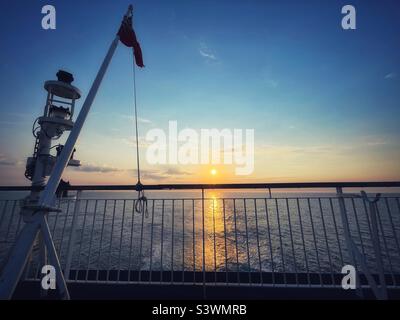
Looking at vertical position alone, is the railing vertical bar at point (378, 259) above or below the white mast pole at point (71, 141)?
below

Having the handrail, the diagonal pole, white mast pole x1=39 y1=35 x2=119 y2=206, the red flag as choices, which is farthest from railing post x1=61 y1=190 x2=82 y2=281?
the red flag

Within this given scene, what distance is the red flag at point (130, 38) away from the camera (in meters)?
3.29

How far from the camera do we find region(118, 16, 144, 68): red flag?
3292mm

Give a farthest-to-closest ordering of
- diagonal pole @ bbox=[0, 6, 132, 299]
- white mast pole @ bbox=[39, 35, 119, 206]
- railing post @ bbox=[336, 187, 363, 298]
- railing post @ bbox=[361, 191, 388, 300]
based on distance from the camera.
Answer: railing post @ bbox=[336, 187, 363, 298] < railing post @ bbox=[361, 191, 388, 300] < white mast pole @ bbox=[39, 35, 119, 206] < diagonal pole @ bbox=[0, 6, 132, 299]

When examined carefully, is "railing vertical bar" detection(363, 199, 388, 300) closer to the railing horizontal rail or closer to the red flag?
the railing horizontal rail

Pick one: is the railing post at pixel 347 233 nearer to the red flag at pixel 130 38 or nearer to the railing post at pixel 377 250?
the railing post at pixel 377 250

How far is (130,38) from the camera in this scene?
364cm

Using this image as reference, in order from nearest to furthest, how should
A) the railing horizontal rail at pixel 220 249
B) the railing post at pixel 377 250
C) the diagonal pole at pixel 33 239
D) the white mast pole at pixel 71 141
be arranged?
the diagonal pole at pixel 33 239
the white mast pole at pixel 71 141
the railing post at pixel 377 250
the railing horizontal rail at pixel 220 249

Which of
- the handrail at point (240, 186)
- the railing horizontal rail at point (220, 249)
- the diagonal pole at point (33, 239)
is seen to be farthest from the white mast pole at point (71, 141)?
the handrail at point (240, 186)

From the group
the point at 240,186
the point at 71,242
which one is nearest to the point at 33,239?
the point at 71,242

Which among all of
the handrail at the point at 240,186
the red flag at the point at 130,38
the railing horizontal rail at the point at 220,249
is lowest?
the railing horizontal rail at the point at 220,249

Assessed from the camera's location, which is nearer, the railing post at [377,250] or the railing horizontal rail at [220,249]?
the railing post at [377,250]

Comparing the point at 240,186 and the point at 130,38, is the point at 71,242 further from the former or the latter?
the point at 130,38
